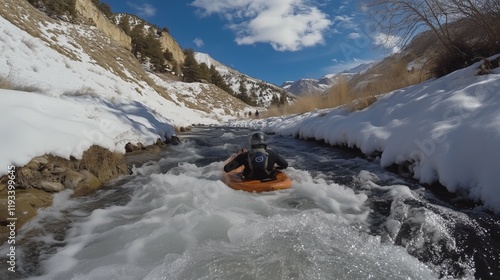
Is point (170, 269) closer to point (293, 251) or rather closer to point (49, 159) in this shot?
point (293, 251)

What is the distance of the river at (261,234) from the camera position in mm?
2508

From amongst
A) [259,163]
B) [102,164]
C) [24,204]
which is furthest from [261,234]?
[102,164]

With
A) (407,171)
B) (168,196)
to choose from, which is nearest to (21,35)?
(168,196)

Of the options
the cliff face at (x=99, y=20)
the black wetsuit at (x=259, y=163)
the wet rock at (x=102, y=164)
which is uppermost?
the cliff face at (x=99, y=20)

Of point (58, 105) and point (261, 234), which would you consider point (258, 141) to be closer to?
point (261, 234)

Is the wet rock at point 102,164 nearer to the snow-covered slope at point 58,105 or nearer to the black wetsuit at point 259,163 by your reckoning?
the snow-covered slope at point 58,105

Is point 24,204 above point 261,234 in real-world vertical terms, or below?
above

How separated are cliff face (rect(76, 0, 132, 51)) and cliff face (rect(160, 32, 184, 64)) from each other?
12100 millimetres

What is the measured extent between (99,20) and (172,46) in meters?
21.4

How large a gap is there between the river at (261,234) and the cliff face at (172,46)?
54.1 m

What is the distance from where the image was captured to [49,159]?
4367 mm

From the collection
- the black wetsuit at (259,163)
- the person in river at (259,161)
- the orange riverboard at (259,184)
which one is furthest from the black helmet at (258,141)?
the orange riverboard at (259,184)

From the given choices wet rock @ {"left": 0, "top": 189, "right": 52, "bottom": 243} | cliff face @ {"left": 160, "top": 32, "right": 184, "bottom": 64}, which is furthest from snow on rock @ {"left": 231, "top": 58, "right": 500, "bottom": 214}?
cliff face @ {"left": 160, "top": 32, "right": 184, "bottom": 64}

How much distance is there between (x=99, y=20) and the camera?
119 feet
